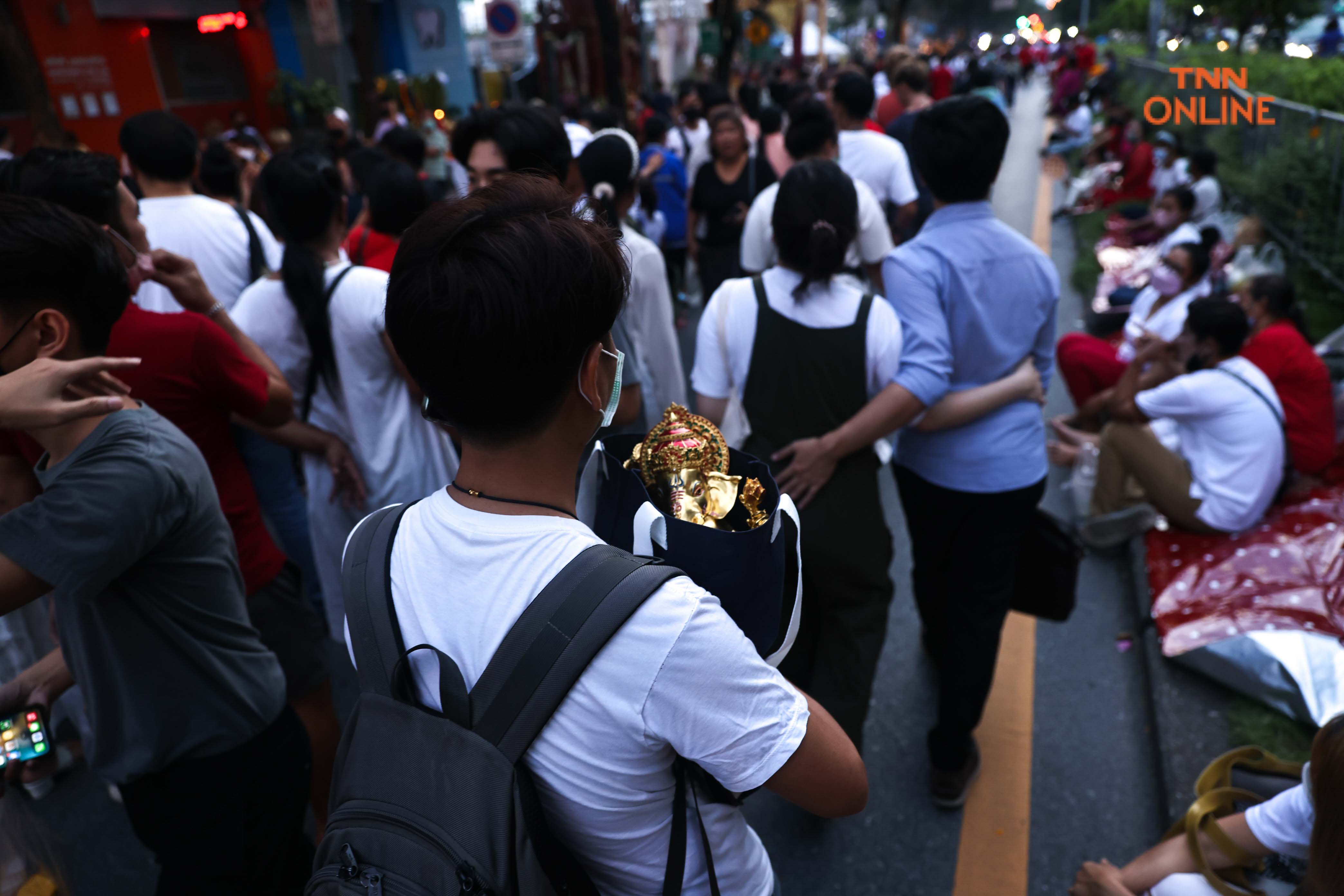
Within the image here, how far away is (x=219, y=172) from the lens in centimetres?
407

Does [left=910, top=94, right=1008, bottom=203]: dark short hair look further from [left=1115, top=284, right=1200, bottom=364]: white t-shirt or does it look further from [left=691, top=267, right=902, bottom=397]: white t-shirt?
[left=1115, top=284, right=1200, bottom=364]: white t-shirt

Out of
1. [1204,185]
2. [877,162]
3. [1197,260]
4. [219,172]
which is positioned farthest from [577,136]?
[1204,185]

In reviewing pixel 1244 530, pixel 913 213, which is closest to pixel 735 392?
pixel 1244 530

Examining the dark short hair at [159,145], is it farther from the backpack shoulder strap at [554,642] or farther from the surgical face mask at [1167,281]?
the surgical face mask at [1167,281]

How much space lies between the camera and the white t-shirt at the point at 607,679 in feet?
2.90

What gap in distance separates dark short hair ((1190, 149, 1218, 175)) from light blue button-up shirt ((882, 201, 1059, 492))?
6.30 meters

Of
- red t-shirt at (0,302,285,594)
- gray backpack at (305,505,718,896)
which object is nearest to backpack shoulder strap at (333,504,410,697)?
gray backpack at (305,505,718,896)

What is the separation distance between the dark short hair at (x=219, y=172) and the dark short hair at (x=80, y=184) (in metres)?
1.83

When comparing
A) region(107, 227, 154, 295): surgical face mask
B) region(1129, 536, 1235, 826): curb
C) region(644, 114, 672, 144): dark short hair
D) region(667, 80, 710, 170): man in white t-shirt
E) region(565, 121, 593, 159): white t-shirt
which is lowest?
region(1129, 536, 1235, 826): curb

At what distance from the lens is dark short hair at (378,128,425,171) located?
5.17 meters

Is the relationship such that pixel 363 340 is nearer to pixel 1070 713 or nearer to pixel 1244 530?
pixel 1070 713

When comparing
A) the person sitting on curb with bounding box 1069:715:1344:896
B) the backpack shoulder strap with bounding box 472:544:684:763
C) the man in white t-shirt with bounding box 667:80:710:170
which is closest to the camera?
the backpack shoulder strap with bounding box 472:544:684:763

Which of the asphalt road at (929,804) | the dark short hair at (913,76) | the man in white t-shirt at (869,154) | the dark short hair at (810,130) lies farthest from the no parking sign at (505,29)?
the asphalt road at (929,804)

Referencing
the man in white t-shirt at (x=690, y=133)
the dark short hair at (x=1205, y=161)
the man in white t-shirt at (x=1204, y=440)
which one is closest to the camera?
the man in white t-shirt at (x=1204, y=440)
